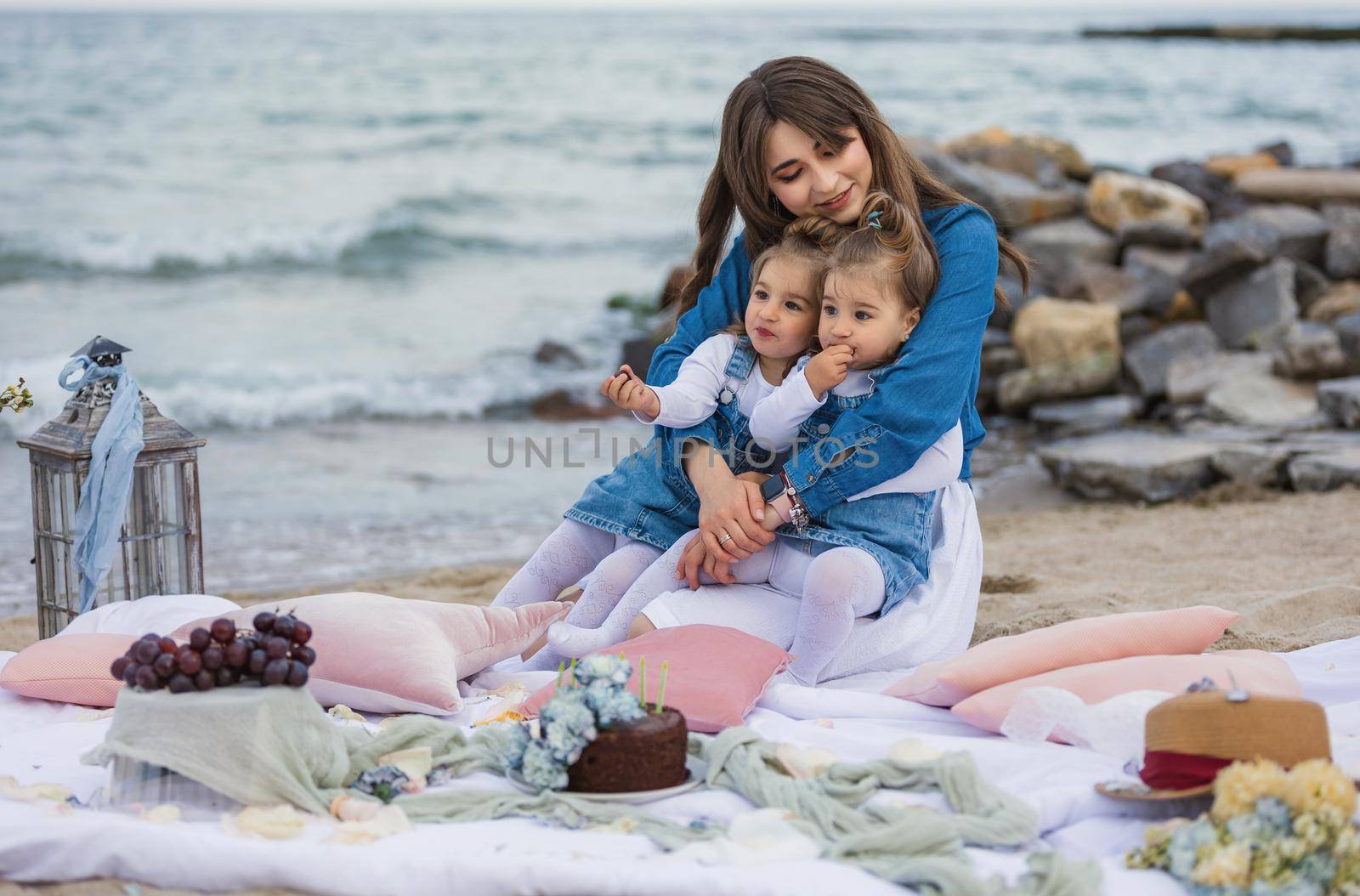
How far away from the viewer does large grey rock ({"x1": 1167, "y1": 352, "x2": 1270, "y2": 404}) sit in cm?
772

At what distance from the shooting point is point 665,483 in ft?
12.1

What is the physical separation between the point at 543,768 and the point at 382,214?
15.6 meters

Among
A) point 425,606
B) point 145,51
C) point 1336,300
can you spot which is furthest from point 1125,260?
point 145,51

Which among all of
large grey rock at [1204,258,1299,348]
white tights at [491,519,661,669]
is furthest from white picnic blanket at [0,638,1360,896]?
large grey rock at [1204,258,1299,348]

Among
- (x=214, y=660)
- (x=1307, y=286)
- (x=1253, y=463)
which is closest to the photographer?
(x=214, y=660)

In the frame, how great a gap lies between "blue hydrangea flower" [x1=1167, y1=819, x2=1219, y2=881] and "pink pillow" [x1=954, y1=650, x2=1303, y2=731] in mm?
668

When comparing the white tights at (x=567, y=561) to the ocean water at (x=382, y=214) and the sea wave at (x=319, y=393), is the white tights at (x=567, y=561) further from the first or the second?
the sea wave at (x=319, y=393)

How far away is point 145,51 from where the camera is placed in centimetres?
3006

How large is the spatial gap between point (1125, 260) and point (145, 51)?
27069 millimetres

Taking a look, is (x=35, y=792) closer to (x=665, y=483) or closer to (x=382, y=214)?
(x=665, y=483)

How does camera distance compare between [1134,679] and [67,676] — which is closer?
[1134,679]

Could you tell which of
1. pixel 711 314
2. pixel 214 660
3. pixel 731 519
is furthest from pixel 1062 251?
pixel 214 660

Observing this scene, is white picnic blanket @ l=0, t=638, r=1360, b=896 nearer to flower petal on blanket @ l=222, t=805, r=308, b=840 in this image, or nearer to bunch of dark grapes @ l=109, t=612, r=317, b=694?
flower petal on blanket @ l=222, t=805, r=308, b=840

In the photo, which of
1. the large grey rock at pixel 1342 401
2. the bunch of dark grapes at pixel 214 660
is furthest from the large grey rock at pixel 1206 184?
the bunch of dark grapes at pixel 214 660
